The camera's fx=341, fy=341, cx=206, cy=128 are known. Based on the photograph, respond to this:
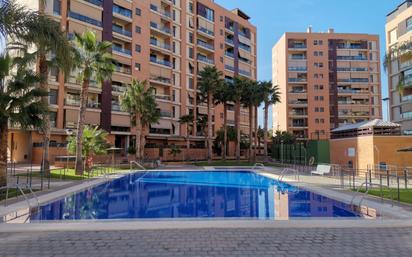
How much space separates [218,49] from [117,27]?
884 inches

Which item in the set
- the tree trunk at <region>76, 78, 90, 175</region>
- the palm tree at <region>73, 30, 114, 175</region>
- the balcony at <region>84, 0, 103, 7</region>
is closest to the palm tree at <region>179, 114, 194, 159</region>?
the balcony at <region>84, 0, 103, 7</region>

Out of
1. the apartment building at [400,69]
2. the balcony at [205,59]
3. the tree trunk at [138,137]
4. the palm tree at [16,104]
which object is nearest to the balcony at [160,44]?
the balcony at [205,59]

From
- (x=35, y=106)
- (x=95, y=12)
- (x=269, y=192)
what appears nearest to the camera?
(x=35, y=106)

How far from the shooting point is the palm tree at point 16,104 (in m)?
13.7

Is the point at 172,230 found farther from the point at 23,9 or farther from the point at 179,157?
the point at 179,157

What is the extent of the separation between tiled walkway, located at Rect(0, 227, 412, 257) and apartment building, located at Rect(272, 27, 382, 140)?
72966 millimetres

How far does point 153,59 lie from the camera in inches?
2114

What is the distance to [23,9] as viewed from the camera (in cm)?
1301

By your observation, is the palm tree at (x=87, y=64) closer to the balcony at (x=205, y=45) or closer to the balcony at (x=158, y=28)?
the balcony at (x=158, y=28)

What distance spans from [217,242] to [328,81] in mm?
78254

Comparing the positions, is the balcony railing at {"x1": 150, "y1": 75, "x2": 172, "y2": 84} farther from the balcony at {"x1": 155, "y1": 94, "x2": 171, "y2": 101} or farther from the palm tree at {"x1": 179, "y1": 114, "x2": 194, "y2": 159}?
the palm tree at {"x1": 179, "y1": 114, "x2": 194, "y2": 159}

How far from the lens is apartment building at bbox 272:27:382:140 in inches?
3093

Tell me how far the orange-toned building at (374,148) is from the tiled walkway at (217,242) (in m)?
18.8

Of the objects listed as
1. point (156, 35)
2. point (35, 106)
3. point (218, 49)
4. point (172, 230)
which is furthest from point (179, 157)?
point (172, 230)
